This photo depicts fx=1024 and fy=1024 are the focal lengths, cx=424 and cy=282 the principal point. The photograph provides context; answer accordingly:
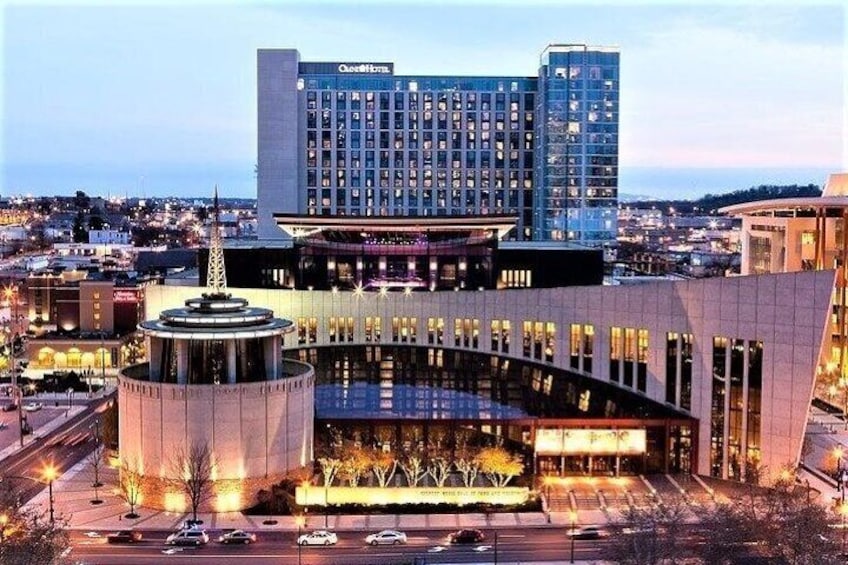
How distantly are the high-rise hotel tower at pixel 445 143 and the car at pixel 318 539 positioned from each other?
115 m

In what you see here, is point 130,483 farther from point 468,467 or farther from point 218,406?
point 468,467

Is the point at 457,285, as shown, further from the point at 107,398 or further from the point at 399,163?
Result: the point at 399,163

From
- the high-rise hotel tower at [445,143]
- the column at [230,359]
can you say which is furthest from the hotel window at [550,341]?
the high-rise hotel tower at [445,143]

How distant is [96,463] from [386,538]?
2579 centimetres

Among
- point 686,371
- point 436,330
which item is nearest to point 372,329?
point 436,330

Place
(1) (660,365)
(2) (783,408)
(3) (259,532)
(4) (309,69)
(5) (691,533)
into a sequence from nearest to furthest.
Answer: (5) (691,533)
(3) (259,532)
(2) (783,408)
(1) (660,365)
(4) (309,69)

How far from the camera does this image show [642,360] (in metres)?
82.8

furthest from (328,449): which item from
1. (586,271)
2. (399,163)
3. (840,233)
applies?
(399,163)

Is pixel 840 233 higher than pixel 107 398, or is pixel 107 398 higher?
pixel 840 233

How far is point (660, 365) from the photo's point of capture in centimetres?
8056

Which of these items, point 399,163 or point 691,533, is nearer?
point 691,533

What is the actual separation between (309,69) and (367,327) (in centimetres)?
8370

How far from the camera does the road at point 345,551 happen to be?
5803cm

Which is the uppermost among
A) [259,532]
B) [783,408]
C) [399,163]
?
[399,163]
